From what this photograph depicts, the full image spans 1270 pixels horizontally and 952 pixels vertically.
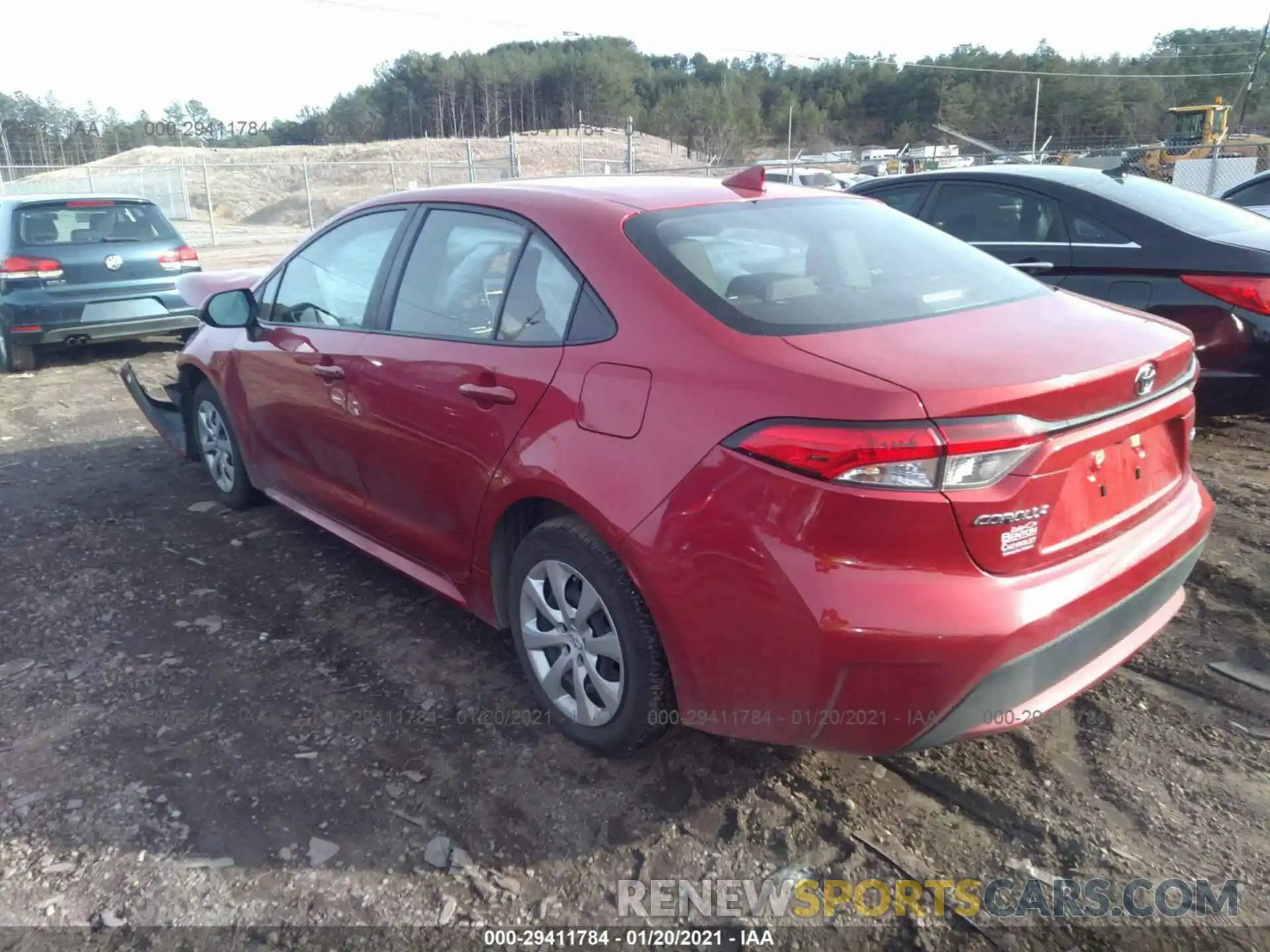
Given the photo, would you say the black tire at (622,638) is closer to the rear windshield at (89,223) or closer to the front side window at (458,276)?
the front side window at (458,276)

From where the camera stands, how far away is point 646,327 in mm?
2523

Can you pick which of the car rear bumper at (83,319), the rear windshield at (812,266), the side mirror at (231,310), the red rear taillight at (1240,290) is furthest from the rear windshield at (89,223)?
the red rear taillight at (1240,290)

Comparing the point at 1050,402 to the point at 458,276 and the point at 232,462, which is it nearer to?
the point at 458,276

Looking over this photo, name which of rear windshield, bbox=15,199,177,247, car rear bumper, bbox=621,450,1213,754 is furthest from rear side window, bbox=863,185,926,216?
rear windshield, bbox=15,199,177,247

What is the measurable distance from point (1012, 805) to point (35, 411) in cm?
745

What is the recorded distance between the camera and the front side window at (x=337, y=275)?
12.0 ft

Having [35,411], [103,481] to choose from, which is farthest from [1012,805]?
[35,411]

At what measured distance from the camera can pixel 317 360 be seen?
3.80 metres

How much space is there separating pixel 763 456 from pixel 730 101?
7874 cm

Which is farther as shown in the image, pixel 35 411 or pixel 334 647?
pixel 35 411

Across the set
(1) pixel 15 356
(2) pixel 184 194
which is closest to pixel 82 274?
(1) pixel 15 356

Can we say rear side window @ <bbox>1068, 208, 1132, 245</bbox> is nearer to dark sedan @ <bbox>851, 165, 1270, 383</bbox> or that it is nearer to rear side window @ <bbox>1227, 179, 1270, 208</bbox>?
dark sedan @ <bbox>851, 165, 1270, 383</bbox>

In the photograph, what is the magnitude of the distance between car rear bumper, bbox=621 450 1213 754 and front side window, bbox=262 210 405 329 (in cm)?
185

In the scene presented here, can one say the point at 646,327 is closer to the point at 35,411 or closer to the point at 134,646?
the point at 134,646
